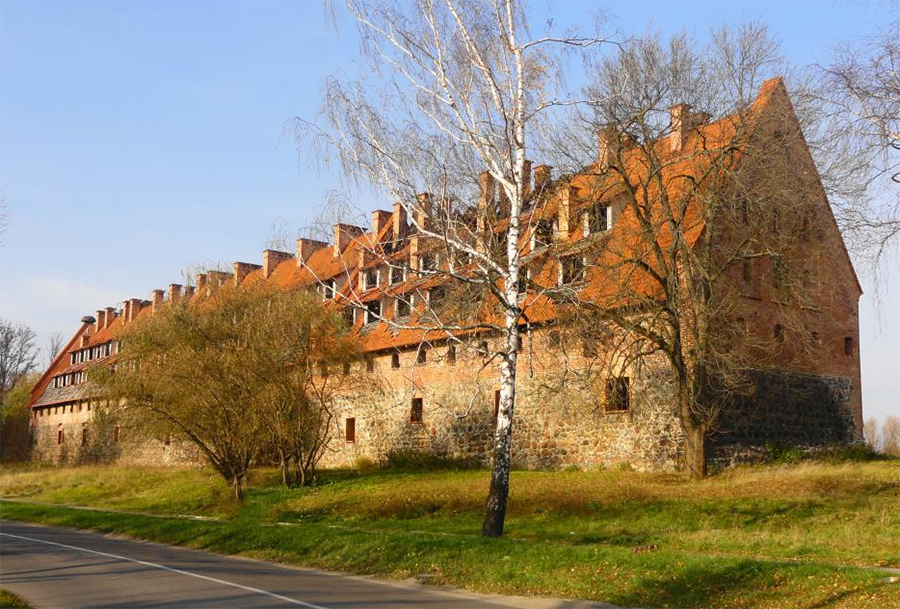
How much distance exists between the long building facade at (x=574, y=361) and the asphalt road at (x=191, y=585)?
4393 millimetres

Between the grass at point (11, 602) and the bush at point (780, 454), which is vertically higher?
the bush at point (780, 454)

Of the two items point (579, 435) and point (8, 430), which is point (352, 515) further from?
point (8, 430)

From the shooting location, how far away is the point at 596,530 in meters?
19.9

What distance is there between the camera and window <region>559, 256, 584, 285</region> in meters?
23.0

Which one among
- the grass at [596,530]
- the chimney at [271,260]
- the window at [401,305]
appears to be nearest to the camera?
the grass at [596,530]

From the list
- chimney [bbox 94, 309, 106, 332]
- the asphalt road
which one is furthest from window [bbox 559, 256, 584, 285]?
chimney [bbox 94, 309, 106, 332]

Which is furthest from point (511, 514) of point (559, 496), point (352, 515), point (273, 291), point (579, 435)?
point (273, 291)

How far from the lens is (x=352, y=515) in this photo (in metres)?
26.0

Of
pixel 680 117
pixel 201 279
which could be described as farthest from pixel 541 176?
pixel 201 279

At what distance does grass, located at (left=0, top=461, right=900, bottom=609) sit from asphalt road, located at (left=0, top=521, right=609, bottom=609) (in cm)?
95

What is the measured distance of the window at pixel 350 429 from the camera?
41.8m

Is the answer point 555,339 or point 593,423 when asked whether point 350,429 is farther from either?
point 555,339

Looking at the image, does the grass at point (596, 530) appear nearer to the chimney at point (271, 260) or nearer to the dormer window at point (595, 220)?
the dormer window at point (595, 220)

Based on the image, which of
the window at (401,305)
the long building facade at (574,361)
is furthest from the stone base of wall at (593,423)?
the window at (401,305)
